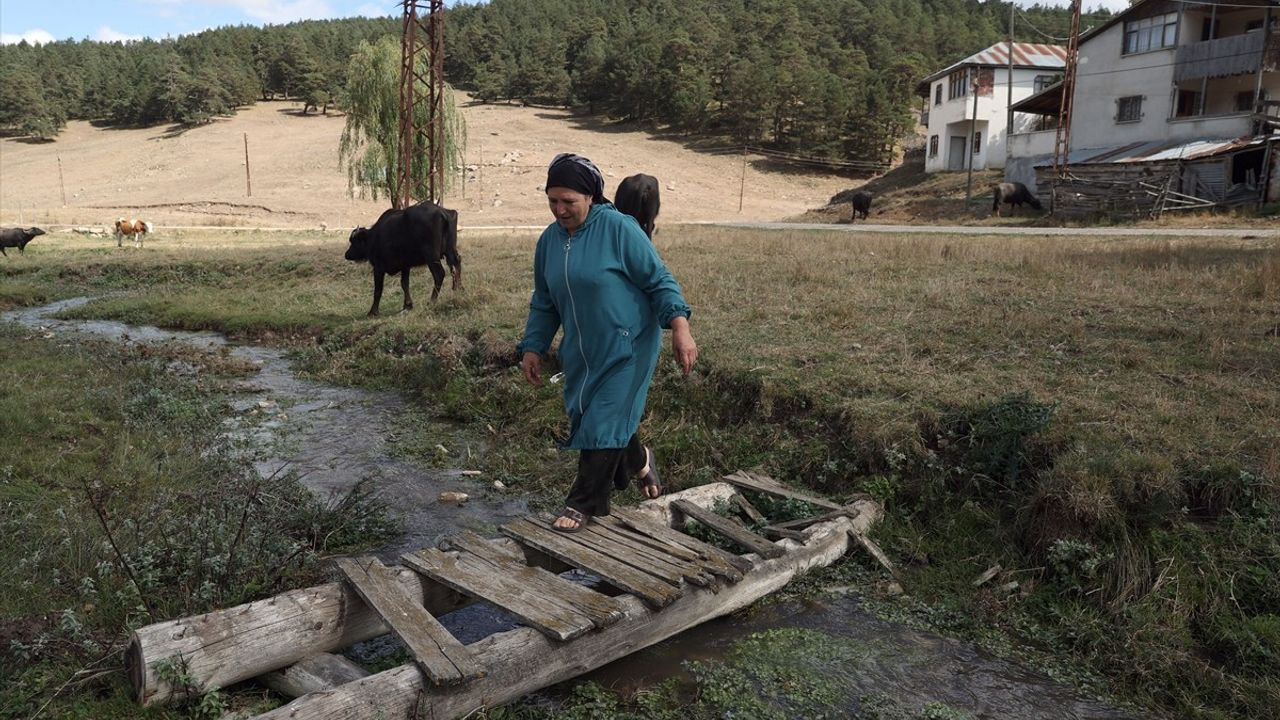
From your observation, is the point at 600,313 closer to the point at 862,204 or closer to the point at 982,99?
the point at 862,204

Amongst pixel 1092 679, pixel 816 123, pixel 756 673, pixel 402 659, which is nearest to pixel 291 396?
pixel 402 659

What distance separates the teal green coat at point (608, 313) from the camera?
4270 millimetres

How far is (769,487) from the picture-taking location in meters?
5.59

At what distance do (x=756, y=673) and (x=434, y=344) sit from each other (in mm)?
6770

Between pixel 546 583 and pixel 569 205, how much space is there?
178 centimetres

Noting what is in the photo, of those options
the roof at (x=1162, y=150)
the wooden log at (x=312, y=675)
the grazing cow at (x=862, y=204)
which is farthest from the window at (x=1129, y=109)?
the wooden log at (x=312, y=675)

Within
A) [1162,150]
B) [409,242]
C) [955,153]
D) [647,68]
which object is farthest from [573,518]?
[647,68]

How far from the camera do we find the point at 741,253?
49.7ft

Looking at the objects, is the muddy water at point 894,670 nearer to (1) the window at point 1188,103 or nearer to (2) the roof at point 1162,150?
(2) the roof at point 1162,150

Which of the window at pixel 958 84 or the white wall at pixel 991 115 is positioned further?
the window at pixel 958 84

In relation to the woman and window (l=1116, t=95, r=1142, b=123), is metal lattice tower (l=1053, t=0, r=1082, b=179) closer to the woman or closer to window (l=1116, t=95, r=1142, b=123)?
window (l=1116, t=95, r=1142, b=123)

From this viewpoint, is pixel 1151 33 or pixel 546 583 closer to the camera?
pixel 546 583

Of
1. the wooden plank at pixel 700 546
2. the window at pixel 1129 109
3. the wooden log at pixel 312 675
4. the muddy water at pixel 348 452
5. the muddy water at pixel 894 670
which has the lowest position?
the muddy water at pixel 348 452

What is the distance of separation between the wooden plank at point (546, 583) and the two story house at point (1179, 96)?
85.7ft
